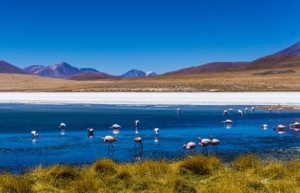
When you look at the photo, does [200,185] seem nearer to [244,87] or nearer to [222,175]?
[222,175]

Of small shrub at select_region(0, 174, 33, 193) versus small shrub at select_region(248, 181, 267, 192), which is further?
small shrub at select_region(248, 181, 267, 192)

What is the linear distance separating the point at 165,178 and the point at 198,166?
1.37 metres

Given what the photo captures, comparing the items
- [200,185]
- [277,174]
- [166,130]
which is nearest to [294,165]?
[277,174]

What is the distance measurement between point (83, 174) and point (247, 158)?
3.96 m

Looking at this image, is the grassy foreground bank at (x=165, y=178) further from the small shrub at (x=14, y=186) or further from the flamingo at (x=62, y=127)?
the flamingo at (x=62, y=127)

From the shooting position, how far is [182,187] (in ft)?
30.6

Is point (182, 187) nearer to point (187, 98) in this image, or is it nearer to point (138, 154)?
point (138, 154)

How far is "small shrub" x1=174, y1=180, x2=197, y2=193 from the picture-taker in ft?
30.2

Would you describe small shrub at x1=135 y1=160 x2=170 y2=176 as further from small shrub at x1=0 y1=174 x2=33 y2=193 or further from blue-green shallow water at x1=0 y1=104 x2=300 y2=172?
small shrub at x1=0 y1=174 x2=33 y2=193

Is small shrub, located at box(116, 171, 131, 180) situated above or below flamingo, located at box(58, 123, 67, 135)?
above

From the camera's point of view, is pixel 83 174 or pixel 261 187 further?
pixel 83 174

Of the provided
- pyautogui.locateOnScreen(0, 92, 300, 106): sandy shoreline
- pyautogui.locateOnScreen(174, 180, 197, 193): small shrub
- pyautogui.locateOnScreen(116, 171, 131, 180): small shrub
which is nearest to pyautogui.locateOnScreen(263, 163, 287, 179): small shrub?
pyautogui.locateOnScreen(174, 180, 197, 193): small shrub

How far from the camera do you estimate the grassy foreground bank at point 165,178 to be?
8867 mm

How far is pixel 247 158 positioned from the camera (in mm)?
11367
